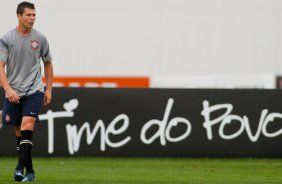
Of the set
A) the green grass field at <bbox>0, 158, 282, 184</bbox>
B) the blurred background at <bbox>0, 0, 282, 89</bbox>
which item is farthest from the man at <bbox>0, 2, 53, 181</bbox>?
the blurred background at <bbox>0, 0, 282, 89</bbox>

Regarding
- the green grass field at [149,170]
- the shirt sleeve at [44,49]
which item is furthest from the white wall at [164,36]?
the shirt sleeve at [44,49]

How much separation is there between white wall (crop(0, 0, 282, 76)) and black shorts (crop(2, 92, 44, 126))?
62.5 ft

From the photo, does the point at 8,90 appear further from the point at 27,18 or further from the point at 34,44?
the point at 27,18

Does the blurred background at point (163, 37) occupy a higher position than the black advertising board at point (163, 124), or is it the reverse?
the black advertising board at point (163, 124)

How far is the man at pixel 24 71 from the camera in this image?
34.7 ft

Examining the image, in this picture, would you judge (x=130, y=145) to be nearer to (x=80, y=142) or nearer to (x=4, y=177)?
(x=80, y=142)

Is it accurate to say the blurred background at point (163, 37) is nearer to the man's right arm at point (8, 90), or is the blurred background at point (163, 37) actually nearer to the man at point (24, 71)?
the man at point (24, 71)

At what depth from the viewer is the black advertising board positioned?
1606 centimetres

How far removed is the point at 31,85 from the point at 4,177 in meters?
1.34

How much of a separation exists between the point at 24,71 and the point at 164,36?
20421 millimetres

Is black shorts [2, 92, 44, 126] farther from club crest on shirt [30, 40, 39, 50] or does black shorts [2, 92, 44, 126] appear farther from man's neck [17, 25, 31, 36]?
man's neck [17, 25, 31, 36]

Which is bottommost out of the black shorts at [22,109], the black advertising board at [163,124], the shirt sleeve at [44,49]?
the black advertising board at [163,124]

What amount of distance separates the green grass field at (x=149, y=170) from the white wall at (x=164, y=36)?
14.7 metres

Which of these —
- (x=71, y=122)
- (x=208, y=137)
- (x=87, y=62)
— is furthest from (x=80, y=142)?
(x=87, y=62)
